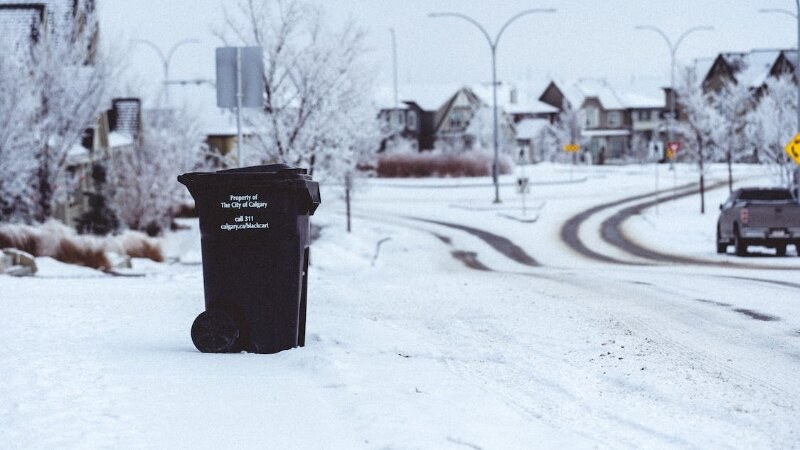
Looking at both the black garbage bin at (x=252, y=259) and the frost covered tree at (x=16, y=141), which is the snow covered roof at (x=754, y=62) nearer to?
the frost covered tree at (x=16, y=141)

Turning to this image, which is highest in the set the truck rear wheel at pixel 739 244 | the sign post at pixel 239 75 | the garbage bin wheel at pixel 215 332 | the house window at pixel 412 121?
the house window at pixel 412 121

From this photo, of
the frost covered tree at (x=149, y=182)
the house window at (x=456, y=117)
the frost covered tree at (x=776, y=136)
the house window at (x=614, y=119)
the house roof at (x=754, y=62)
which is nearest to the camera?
the frost covered tree at (x=149, y=182)

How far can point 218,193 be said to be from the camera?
865 centimetres

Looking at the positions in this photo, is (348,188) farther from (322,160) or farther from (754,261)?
(754,261)

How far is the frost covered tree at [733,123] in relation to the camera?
48312 millimetres

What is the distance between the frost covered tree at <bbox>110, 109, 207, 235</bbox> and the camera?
38812mm

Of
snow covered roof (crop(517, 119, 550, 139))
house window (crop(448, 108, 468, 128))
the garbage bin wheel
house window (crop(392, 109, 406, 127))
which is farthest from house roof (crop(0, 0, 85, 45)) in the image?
snow covered roof (crop(517, 119, 550, 139))

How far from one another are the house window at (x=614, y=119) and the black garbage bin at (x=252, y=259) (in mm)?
103092

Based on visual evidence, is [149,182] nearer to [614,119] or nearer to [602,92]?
[614,119]

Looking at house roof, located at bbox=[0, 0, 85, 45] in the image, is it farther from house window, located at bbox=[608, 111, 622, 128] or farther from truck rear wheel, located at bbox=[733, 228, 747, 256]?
house window, located at bbox=[608, 111, 622, 128]

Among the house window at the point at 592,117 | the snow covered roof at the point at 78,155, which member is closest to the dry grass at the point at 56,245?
the snow covered roof at the point at 78,155

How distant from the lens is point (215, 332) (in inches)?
336

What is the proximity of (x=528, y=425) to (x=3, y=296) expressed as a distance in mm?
8415

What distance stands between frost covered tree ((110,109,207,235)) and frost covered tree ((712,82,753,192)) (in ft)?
77.4
